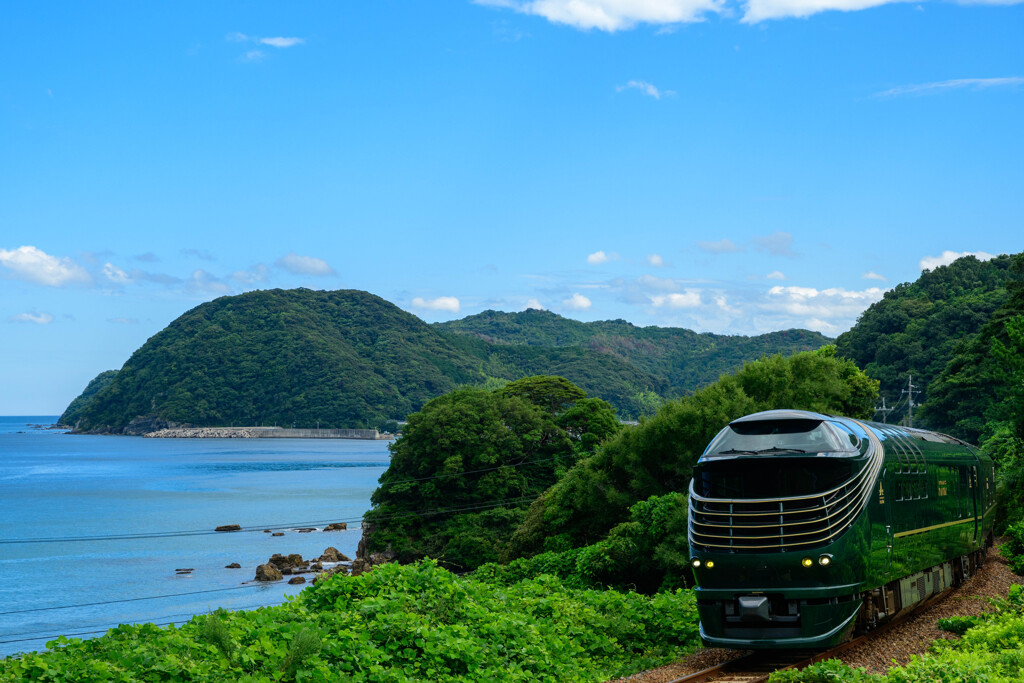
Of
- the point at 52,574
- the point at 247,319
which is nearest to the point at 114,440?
the point at 247,319

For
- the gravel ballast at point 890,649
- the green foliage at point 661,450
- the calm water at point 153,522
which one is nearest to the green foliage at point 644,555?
the green foliage at point 661,450

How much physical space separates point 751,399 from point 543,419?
28.5 m

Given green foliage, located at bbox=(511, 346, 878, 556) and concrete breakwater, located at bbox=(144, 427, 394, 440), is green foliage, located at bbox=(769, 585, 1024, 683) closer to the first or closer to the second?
green foliage, located at bbox=(511, 346, 878, 556)

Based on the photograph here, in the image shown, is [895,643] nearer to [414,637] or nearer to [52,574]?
[414,637]

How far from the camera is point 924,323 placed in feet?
267

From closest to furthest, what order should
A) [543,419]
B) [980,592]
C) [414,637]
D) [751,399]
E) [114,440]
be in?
[414,637] < [980,592] < [751,399] < [543,419] < [114,440]

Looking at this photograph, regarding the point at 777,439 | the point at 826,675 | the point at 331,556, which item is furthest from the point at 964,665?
the point at 331,556

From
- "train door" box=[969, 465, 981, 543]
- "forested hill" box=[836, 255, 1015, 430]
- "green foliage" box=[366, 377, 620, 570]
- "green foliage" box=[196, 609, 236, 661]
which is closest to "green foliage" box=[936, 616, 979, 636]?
"train door" box=[969, 465, 981, 543]

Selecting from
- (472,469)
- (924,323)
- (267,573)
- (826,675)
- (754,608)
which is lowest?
(267,573)

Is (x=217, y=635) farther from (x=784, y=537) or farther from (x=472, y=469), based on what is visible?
(x=472, y=469)

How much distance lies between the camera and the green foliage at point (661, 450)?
29203 mm

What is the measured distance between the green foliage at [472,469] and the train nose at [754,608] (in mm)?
37516

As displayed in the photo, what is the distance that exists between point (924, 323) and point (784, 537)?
3175 inches

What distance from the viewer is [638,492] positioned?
30109 millimetres
